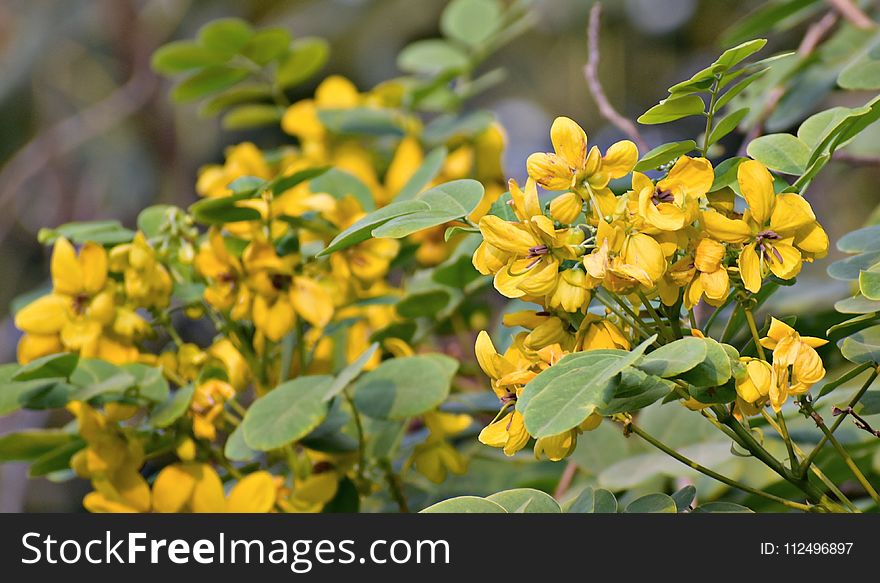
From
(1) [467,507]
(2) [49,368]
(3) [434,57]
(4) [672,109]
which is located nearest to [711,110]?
(4) [672,109]

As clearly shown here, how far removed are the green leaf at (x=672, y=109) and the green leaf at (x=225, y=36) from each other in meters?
0.57

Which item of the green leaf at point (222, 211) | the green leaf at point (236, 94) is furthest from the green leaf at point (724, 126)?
the green leaf at point (236, 94)

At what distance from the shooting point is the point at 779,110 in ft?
3.05

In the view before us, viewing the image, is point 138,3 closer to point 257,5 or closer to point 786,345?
point 257,5

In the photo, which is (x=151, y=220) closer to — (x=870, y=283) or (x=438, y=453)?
(x=438, y=453)

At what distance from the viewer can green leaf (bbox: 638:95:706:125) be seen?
494 mm

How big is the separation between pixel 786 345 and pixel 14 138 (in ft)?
8.59

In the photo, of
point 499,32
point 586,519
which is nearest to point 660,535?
point 586,519

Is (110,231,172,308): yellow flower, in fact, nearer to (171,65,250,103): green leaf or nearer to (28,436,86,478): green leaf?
(28,436,86,478): green leaf

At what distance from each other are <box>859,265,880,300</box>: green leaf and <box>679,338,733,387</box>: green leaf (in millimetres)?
100

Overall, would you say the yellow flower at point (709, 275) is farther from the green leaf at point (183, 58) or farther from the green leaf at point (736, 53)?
the green leaf at point (183, 58)

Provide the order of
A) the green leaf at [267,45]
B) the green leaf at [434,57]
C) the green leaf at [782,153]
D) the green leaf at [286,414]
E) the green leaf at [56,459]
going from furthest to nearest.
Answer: the green leaf at [434,57], the green leaf at [267,45], the green leaf at [56,459], the green leaf at [286,414], the green leaf at [782,153]

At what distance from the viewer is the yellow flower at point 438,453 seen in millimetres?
774

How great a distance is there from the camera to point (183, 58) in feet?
3.22
